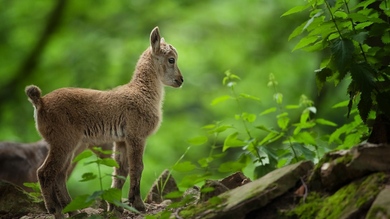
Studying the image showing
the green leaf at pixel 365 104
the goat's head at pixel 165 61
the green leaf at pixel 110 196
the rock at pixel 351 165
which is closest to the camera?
the rock at pixel 351 165

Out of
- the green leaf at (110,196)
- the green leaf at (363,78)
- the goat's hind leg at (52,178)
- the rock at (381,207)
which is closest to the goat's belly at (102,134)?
the goat's hind leg at (52,178)

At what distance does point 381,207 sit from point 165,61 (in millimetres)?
4086

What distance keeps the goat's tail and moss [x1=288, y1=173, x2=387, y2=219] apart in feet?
10.2

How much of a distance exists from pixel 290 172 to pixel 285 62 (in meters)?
10.2

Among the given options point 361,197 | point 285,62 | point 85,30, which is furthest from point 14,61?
point 361,197

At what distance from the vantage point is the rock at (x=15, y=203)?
6.86m

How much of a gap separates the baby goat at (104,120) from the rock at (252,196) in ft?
5.36

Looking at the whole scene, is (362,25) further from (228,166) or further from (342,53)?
(228,166)

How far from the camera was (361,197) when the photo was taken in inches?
173

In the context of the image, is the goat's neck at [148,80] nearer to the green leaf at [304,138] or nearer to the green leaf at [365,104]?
the green leaf at [304,138]

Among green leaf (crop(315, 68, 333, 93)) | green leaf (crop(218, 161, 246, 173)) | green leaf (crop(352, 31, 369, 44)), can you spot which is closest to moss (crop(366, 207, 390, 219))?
green leaf (crop(352, 31, 369, 44))

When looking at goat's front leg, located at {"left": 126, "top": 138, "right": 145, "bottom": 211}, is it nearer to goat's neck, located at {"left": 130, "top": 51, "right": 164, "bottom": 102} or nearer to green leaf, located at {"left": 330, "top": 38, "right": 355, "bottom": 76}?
goat's neck, located at {"left": 130, "top": 51, "right": 164, "bottom": 102}

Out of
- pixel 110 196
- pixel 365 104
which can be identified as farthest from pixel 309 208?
pixel 110 196

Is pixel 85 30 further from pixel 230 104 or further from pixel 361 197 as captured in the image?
pixel 361 197
